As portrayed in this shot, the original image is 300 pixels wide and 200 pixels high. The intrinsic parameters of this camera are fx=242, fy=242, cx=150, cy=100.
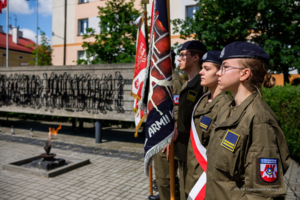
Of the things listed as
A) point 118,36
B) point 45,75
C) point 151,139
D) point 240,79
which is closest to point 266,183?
point 240,79

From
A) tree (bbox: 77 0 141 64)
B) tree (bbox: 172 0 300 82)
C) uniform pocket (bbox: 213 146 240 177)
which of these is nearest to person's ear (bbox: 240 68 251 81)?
uniform pocket (bbox: 213 146 240 177)

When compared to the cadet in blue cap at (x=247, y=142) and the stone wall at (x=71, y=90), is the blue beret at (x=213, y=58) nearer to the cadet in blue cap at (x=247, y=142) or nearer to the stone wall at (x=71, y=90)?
the cadet in blue cap at (x=247, y=142)

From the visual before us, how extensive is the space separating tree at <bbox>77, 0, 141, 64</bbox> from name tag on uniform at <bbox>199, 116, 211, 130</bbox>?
367 inches

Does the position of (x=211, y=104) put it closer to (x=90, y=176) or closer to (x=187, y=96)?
(x=187, y=96)

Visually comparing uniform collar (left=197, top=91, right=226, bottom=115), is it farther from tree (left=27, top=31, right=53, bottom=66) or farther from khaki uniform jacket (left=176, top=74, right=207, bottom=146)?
tree (left=27, top=31, right=53, bottom=66)

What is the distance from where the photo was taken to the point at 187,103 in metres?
3.10

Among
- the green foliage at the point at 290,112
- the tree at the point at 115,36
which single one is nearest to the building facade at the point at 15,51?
the tree at the point at 115,36

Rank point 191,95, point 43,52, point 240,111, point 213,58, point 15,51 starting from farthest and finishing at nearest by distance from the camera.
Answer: point 15,51
point 43,52
point 191,95
point 213,58
point 240,111

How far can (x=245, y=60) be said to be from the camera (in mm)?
1737

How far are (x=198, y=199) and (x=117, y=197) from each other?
238 centimetres

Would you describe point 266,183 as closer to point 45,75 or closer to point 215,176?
point 215,176

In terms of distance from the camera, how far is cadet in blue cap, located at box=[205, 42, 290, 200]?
1471mm

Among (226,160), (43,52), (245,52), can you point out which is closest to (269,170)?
(226,160)

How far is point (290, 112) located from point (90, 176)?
5202mm
